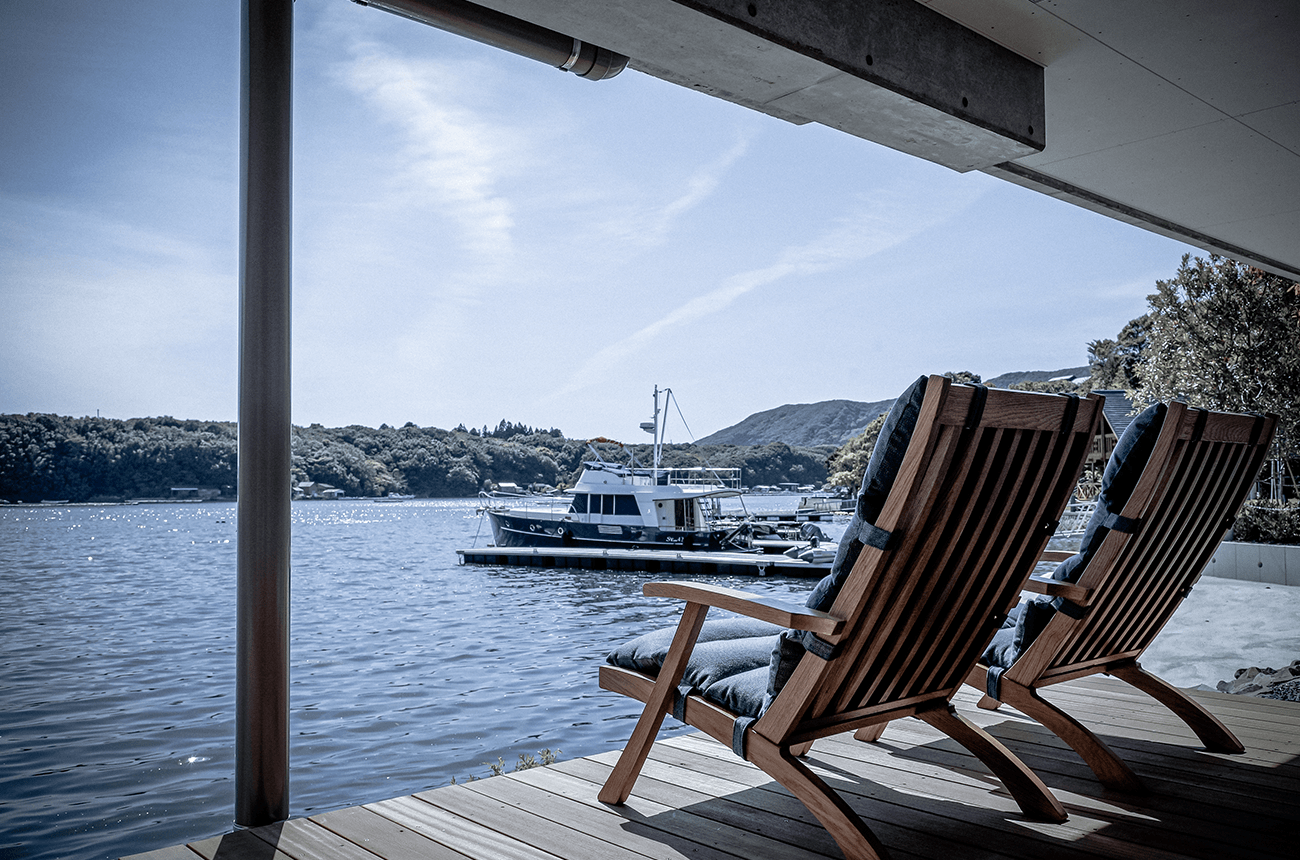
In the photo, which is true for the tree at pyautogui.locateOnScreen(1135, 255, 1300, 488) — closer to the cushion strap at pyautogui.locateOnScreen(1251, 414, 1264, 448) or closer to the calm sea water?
the calm sea water

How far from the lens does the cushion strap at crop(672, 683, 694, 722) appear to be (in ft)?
5.63

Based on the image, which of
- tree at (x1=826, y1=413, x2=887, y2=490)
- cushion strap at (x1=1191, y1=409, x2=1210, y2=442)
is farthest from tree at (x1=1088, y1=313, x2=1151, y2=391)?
cushion strap at (x1=1191, y1=409, x2=1210, y2=442)

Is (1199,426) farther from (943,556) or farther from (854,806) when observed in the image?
(854,806)

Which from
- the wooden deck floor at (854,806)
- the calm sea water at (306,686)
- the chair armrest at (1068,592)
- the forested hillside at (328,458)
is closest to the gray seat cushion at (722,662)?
the wooden deck floor at (854,806)

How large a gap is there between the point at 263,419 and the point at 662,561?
64.4 ft

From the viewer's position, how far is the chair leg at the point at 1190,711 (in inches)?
87.7

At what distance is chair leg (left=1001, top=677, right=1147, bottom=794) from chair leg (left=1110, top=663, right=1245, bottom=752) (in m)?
0.34

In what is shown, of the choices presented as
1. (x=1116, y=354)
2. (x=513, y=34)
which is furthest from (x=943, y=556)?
(x=1116, y=354)

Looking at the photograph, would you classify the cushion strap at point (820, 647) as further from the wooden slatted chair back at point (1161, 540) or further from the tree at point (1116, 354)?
the tree at point (1116, 354)

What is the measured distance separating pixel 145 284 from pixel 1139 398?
45609 millimetres

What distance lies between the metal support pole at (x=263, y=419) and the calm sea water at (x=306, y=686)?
601 centimetres

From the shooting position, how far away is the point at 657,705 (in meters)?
1.73

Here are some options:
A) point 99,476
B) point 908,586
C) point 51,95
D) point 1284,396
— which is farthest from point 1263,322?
point 51,95

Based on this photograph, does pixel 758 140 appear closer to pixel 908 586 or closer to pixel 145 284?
pixel 145 284
